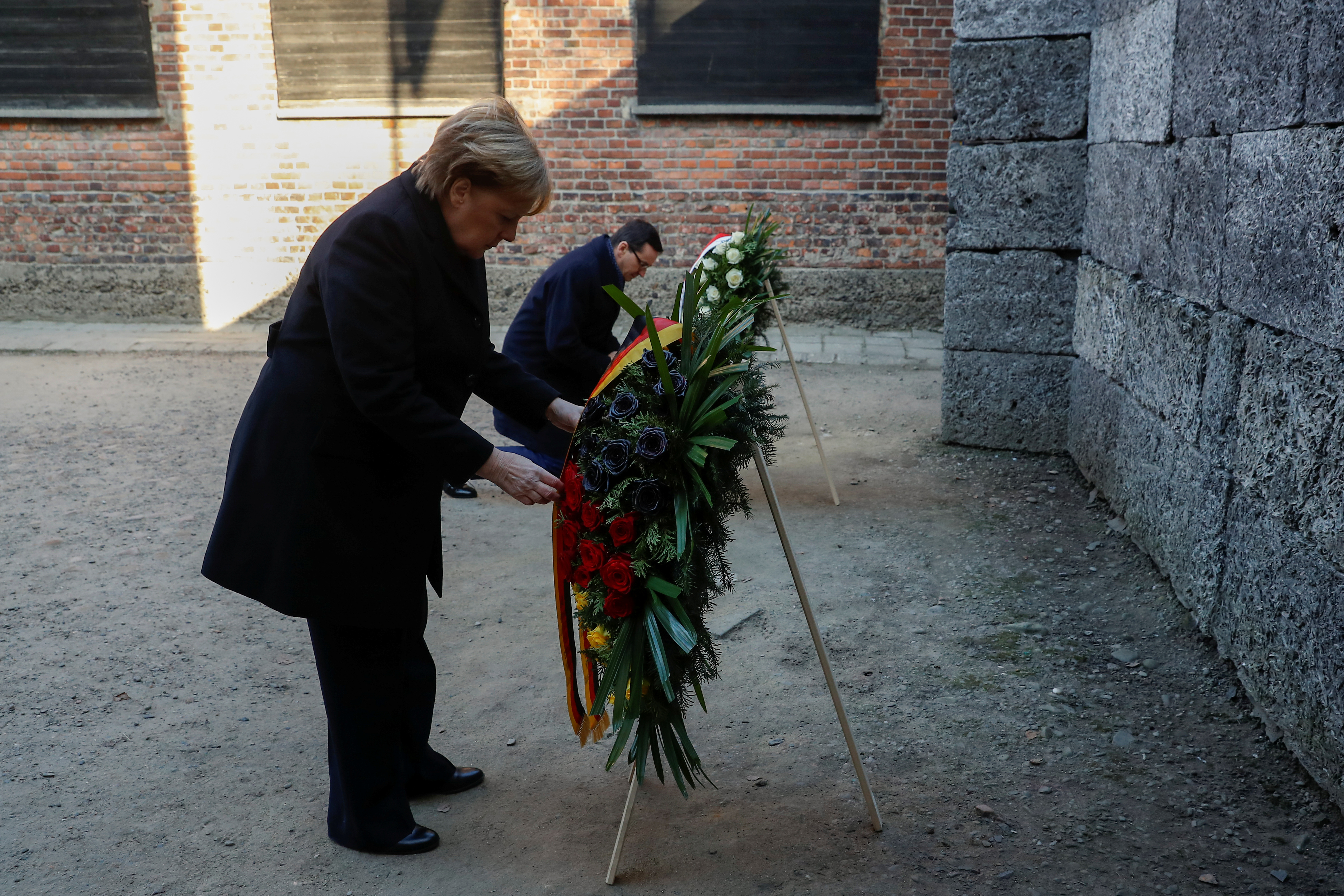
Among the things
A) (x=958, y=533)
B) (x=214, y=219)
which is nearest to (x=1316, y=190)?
(x=958, y=533)

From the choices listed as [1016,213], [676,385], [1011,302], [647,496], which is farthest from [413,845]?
[1016,213]

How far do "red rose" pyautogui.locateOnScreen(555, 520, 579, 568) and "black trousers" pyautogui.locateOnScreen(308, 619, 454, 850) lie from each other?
51cm

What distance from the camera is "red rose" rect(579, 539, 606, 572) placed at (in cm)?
247

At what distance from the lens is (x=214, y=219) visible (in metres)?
10.7

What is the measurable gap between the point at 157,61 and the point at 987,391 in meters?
9.06

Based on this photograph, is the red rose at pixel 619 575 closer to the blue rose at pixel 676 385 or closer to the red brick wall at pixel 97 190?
the blue rose at pixel 676 385

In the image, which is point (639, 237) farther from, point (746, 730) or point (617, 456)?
point (617, 456)

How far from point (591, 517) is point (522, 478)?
0.68 ft

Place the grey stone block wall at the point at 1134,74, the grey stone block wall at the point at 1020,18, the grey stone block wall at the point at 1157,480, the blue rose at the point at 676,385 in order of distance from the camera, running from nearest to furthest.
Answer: the blue rose at the point at 676,385 → the grey stone block wall at the point at 1157,480 → the grey stone block wall at the point at 1134,74 → the grey stone block wall at the point at 1020,18

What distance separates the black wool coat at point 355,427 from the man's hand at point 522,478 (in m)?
0.05

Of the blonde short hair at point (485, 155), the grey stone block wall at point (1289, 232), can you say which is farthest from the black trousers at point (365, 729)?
the grey stone block wall at point (1289, 232)

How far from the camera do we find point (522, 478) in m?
2.54

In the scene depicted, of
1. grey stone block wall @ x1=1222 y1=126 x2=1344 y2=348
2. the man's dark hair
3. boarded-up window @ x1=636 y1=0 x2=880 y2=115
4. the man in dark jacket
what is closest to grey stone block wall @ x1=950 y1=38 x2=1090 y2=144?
the man's dark hair

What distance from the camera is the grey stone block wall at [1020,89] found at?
577cm
